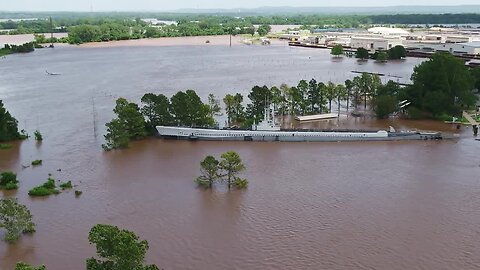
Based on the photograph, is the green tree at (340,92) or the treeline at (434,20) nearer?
the green tree at (340,92)

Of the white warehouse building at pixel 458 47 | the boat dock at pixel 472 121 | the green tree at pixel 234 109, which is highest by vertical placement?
the white warehouse building at pixel 458 47

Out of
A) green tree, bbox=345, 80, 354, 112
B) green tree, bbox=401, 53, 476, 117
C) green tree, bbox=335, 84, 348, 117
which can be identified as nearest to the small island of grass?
green tree, bbox=335, 84, 348, 117

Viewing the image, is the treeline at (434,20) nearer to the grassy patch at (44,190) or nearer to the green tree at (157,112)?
the green tree at (157,112)

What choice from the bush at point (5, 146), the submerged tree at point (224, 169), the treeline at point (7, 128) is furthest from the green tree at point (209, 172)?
the treeline at point (7, 128)

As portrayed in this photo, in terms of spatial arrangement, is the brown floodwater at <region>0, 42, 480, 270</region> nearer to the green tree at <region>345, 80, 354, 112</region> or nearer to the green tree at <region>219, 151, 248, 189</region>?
the green tree at <region>219, 151, 248, 189</region>

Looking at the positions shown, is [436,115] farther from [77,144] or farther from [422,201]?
[77,144]

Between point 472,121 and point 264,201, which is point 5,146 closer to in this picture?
point 264,201
